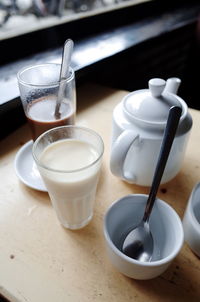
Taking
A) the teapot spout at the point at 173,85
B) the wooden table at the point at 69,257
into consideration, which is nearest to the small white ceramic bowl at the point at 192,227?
the wooden table at the point at 69,257

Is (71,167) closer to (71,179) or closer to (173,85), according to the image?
(71,179)

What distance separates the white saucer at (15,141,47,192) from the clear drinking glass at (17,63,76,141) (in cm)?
9

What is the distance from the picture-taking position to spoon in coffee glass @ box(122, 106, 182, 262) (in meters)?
0.44

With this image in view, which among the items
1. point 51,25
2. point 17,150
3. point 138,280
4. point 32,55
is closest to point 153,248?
point 138,280

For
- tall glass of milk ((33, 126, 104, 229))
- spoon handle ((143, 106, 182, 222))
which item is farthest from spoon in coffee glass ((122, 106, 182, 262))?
tall glass of milk ((33, 126, 104, 229))

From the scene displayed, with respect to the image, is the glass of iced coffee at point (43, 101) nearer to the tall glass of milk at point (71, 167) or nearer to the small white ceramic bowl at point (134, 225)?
the tall glass of milk at point (71, 167)

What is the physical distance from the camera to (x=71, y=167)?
490 mm

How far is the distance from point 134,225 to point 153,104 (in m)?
0.24

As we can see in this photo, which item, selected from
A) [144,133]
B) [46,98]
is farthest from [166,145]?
[46,98]

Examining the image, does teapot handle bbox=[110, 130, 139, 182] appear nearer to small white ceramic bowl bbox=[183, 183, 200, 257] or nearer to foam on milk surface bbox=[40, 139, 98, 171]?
foam on milk surface bbox=[40, 139, 98, 171]

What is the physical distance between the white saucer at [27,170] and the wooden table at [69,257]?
A: 2 centimetres

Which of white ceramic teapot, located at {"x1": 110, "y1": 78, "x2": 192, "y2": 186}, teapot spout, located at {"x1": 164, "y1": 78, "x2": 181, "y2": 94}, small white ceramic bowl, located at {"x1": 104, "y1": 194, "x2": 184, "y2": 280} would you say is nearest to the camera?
small white ceramic bowl, located at {"x1": 104, "y1": 194, "x2": 184, "y2": 280}

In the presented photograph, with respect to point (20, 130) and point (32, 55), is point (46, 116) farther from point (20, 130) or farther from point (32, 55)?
point (32, 55)

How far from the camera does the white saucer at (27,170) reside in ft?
2.00
